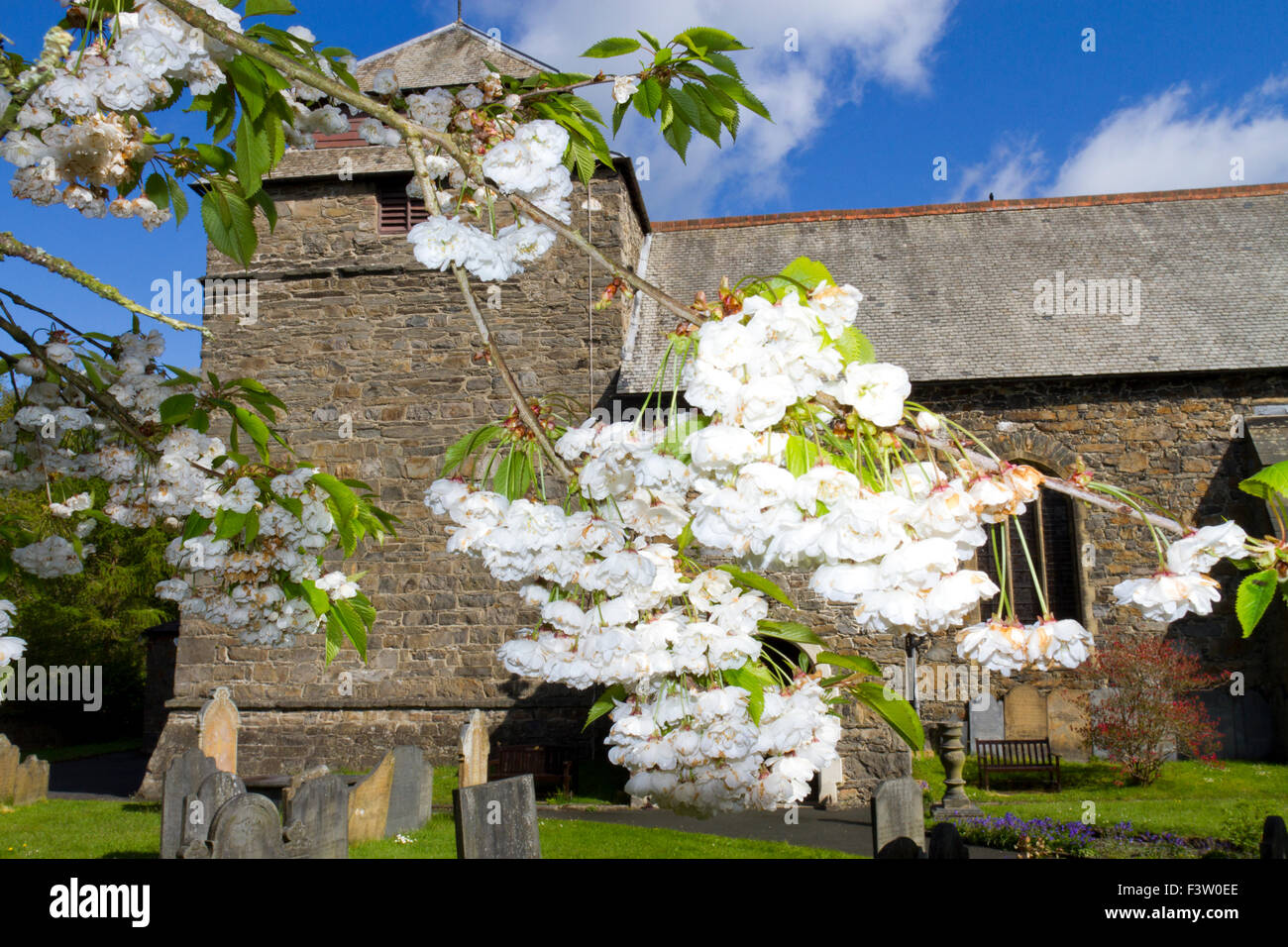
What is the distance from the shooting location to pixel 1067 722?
534 inches

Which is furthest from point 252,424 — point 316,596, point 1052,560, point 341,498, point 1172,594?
point 1052,560

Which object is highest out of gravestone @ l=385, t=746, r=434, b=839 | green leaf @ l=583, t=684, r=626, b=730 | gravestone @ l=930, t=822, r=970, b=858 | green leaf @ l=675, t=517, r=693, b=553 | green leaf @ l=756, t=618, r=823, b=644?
green leaf @ l=675, t=517, r=693, b=553

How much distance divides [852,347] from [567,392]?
1169 centimetres

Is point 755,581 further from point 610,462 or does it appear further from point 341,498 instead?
point 341,498

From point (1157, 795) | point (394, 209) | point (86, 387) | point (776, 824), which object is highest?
point (394, 209)

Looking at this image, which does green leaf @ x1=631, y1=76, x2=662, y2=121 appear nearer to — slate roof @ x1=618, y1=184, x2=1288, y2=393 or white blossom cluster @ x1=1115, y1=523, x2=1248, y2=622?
white blossom cluster @ x1=1115, y1=523, x2=1248, y2=622

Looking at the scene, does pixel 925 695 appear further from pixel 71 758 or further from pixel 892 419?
pixel 71 758

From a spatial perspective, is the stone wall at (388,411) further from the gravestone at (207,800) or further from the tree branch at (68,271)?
the tree branch at (68,271)

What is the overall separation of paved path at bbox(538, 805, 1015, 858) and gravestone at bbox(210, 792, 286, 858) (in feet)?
Result: 20.2

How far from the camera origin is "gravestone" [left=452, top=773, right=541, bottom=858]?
400 centimetres

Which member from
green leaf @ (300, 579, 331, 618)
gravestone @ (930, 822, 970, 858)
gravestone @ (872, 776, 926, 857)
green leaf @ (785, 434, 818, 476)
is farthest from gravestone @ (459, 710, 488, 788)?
green leaf @ (785, 434, 818, 476)

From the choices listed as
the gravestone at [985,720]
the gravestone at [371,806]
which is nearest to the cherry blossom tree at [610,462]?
the gravestone at [371,806]

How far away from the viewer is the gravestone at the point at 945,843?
15.1 ft

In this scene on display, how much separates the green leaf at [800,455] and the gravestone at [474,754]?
1057 cm
